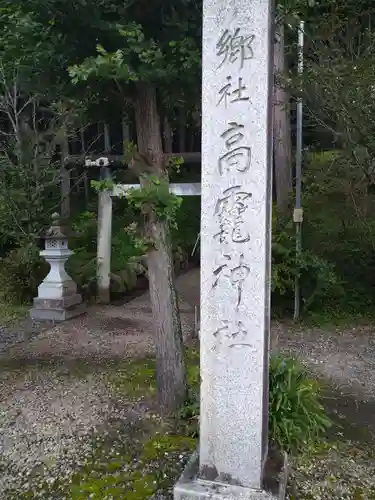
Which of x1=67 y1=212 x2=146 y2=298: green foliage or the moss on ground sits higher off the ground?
x1=67 y1=212 x2=146 y2=298: green foliage

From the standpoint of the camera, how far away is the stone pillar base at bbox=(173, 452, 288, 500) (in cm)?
224

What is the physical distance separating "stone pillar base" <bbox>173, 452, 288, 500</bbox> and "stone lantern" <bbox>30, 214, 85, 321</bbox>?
4425mm

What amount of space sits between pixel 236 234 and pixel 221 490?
3.97 feet

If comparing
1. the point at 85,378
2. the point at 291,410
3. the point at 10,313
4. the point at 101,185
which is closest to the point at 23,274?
the point at 10,313

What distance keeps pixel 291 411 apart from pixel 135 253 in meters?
6.06

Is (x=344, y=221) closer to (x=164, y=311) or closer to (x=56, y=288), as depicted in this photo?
(x=56, y=288)

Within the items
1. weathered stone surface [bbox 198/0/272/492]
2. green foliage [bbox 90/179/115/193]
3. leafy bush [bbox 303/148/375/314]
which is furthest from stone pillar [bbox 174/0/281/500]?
leafy bush [bbox 303/148/375/314]

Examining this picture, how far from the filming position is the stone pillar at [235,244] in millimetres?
2145

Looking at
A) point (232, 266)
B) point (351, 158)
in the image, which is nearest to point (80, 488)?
point (232, 266)

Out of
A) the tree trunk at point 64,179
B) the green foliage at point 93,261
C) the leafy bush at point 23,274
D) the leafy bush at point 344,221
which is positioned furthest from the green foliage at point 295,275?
the leafy bush at point 23,274

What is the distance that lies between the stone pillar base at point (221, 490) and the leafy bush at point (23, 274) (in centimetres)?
528

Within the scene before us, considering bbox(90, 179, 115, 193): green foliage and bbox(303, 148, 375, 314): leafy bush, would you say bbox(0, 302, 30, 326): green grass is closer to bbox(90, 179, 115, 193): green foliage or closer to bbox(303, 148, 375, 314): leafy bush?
bbox(90, 179, 115, 193): green foliage

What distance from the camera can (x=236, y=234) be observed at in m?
2.19

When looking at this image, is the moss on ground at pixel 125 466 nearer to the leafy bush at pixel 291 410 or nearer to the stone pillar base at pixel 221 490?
the stone pillar base at pixel 221 490
